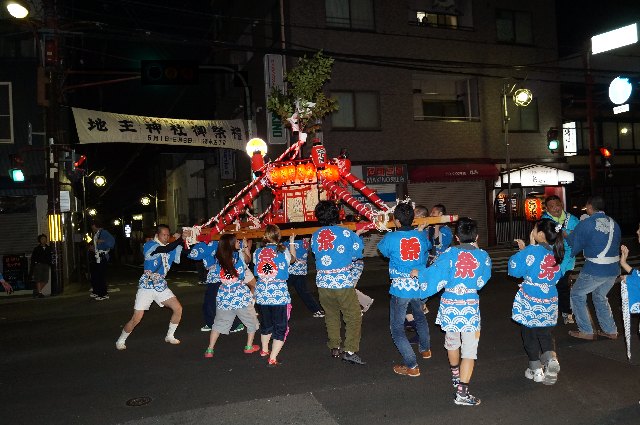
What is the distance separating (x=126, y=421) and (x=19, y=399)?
1683 millimetres

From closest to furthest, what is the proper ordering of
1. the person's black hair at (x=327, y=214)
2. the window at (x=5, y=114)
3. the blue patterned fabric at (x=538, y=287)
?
the blue patterned fabric at (x=538, y=287) → the person's black hair at (x=327, y=214) → the window at (x=5, y=114)

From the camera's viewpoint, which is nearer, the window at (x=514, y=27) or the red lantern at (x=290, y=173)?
the red lantern at (x=290, y=173)

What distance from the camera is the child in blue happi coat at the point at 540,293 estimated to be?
540 centimetres

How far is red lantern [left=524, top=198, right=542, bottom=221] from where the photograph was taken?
22.3 m

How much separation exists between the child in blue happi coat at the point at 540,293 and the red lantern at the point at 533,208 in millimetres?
18072

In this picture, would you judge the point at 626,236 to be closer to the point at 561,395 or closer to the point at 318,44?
the point at 318,44

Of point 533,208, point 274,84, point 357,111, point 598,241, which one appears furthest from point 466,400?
point 533,208

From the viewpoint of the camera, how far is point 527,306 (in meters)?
5.43

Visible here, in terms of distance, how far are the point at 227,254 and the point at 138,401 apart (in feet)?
6.90

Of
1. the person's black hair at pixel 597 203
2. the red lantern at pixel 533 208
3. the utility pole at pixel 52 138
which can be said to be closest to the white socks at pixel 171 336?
the person's black hair at pixel 597 203

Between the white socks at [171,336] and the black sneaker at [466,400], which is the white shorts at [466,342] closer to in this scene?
the black sneaker at [466,400]

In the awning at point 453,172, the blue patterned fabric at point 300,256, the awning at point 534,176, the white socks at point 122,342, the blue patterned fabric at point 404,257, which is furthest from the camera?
the awning at point 534,176

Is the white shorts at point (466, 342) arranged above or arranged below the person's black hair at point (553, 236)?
below

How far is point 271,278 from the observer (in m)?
6.58
